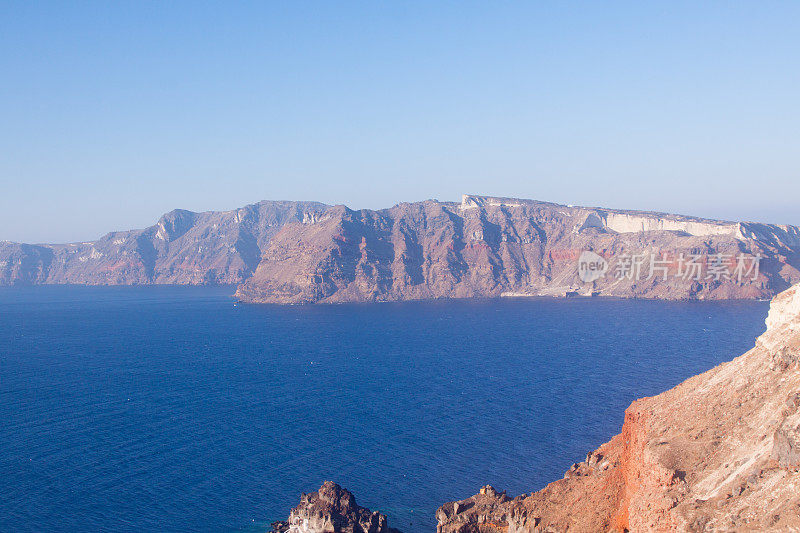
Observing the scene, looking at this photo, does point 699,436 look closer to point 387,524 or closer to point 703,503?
point 703,503

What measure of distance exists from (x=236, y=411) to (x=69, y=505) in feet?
121

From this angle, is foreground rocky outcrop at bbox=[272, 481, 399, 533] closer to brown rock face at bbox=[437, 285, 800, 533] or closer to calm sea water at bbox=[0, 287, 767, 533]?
calm sea water at bbox=[0, 287, 767, 533]

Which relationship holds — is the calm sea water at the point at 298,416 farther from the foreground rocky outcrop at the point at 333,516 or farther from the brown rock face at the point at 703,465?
the brown rock face at the point at 703,465

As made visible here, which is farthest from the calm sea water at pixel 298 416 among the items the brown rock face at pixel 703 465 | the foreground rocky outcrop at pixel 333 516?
the brown rock face at pixel 703 465

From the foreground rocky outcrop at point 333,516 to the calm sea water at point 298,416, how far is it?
18.5ft

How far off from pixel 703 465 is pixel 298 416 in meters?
73.6

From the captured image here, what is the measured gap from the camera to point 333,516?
56219 millimetres

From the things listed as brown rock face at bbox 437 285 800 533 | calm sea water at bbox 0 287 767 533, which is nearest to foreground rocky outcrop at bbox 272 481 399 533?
calm sea water at bbox 0 287 767 533

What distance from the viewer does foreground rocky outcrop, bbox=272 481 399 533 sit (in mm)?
56219

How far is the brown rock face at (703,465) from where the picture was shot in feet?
92.0

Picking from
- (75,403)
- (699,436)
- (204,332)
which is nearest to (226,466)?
(75,403)

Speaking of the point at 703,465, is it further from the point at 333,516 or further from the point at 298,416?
the point at 298,416

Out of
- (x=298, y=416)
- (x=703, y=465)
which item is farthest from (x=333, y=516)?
(x=298, y=416)

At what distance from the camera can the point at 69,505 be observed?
64375 millimetres
